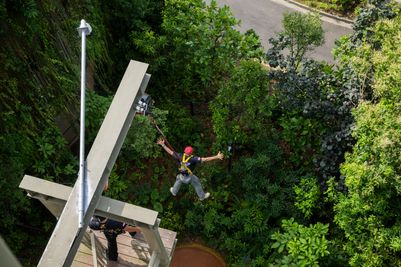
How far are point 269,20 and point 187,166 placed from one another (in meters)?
7.90

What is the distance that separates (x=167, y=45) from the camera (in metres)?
10.5

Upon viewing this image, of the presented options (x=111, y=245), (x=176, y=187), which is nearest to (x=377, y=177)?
(x=176, y=187)

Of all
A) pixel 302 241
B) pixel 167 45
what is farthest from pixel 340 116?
pixel 167 45

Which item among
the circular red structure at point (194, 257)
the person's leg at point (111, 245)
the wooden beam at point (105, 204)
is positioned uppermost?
the circular red structure at point (194, 257)

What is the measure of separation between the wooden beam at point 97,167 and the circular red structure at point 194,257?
542 centimetres

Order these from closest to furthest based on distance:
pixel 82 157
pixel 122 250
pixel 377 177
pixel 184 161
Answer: pixel 82 157 < pixel 377 177 < pixel 122 250 < pixel 184 161

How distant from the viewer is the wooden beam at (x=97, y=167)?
4277 millimetres

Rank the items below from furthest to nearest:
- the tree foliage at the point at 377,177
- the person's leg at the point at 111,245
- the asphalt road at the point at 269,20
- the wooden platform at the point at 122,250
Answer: the asphalt road at the point at 269,20, the wooden platform at the point at 122,250, the person's leg at the point at 111,245, the tree foliage at the point at 377,177

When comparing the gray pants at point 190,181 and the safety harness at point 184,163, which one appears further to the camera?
the gray pants at point 190,181

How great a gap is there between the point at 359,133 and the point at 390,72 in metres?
1.07

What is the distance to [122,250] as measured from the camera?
8.21 meters

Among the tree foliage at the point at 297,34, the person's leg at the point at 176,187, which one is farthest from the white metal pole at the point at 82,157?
the tree foliage at the point at 297,34

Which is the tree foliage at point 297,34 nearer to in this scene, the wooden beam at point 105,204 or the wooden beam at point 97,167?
the wooden beam at point 97,167

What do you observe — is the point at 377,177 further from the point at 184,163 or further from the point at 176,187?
the point at 176,187
